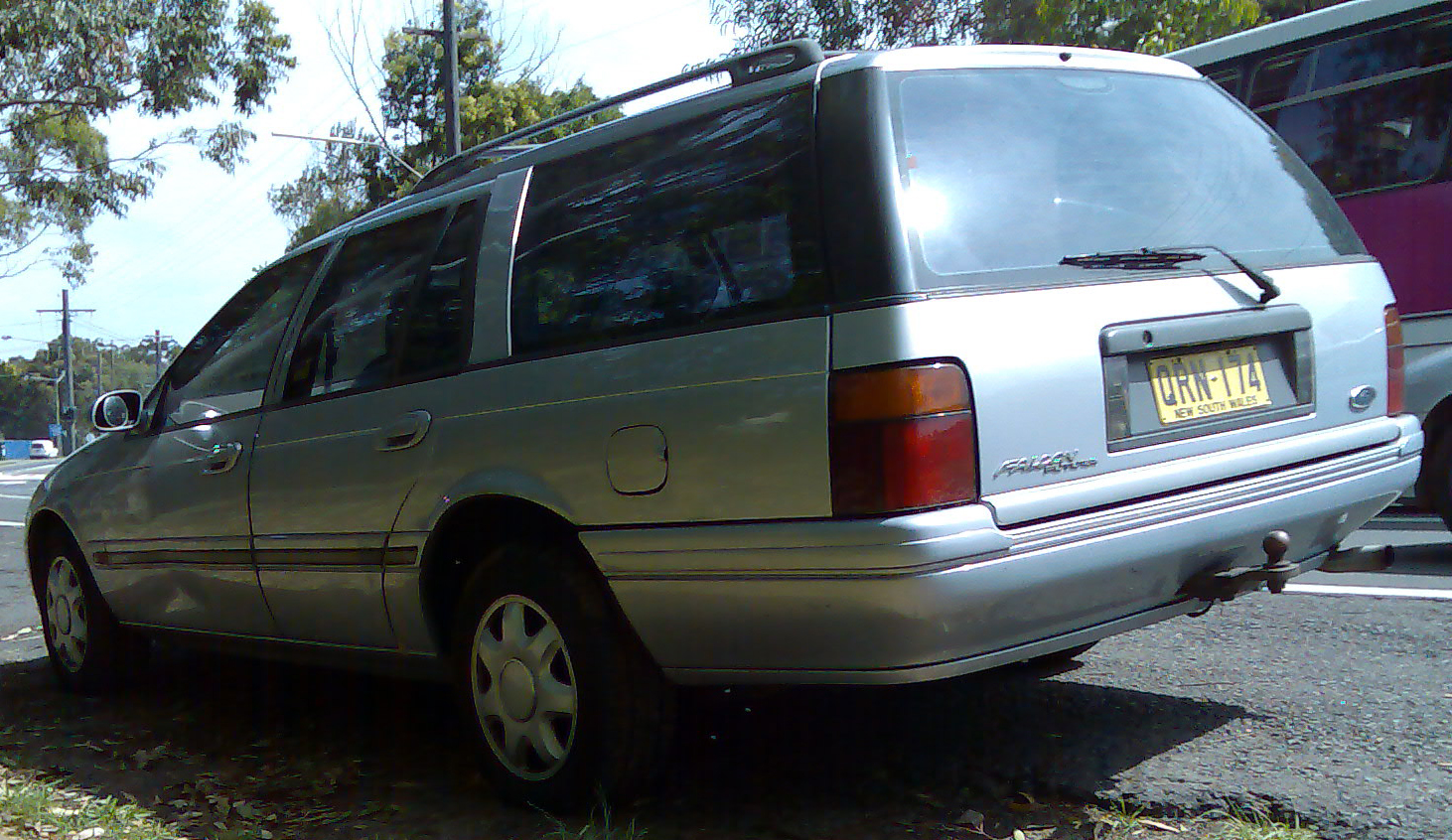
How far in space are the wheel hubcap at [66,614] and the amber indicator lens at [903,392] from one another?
3.87m

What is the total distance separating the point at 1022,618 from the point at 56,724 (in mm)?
3672

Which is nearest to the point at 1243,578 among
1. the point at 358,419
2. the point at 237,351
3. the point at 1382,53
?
the point at 358,419

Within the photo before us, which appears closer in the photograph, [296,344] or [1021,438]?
[1021,438]

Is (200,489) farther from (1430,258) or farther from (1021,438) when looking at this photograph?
(1430,258)

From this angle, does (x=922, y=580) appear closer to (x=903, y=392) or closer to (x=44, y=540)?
(x=903, y=392)

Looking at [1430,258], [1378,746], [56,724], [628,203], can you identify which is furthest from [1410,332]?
[56,724]

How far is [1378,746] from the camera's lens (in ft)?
11.5

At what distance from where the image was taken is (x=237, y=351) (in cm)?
467

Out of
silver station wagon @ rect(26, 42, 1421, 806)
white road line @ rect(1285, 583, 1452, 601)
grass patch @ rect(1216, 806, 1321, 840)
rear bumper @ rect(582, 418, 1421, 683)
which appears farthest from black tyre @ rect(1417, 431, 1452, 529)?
grass patch @ rect(1216, 806, 1321, 840)

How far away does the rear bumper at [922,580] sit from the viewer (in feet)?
8.64

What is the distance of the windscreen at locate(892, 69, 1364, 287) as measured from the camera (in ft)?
9.22

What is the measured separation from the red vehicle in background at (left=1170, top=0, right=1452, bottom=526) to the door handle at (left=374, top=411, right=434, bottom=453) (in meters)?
5.59

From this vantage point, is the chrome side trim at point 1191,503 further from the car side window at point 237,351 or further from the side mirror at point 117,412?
the side mirror at point 117,412

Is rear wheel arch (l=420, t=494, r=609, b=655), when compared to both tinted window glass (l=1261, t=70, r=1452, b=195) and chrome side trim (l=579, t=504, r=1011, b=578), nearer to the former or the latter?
chrome side trim (l=579, t=504, r=1011, b=578)
